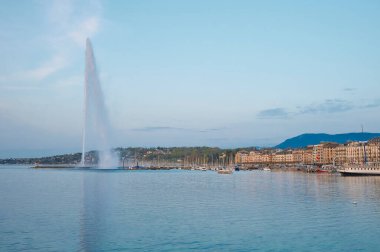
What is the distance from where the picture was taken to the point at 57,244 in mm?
19531

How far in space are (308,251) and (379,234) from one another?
212 inches

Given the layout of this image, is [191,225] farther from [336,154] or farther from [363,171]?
[336,154]

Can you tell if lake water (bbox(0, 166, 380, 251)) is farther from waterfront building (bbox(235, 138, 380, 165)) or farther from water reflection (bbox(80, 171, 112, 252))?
waterfront building (bbox(235, 138, 380, 165))

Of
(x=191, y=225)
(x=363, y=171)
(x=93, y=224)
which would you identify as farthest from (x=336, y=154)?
(x=93, y=224)

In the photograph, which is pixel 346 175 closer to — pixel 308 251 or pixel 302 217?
pixel 302 217

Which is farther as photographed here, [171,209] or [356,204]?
[356,204]

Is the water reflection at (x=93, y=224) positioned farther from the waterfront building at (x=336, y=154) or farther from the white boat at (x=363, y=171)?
the waterfront building at (x=336, y=154)

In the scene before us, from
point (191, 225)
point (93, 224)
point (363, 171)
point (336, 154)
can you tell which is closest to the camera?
point (191, 225)

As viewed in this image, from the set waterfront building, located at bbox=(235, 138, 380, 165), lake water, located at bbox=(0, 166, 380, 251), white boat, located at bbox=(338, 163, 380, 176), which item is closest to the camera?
lake water, located at bbox=(0, 166, 380, 251)

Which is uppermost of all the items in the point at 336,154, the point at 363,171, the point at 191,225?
the point at 336,154

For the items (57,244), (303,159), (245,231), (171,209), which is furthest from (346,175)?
(303,159)

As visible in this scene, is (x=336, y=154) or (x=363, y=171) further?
(x=336, y=154)

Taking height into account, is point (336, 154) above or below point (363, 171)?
above

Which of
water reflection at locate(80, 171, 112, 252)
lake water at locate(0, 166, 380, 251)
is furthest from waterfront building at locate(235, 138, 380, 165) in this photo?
water reflection at locate(80, 171, 112, 252)
